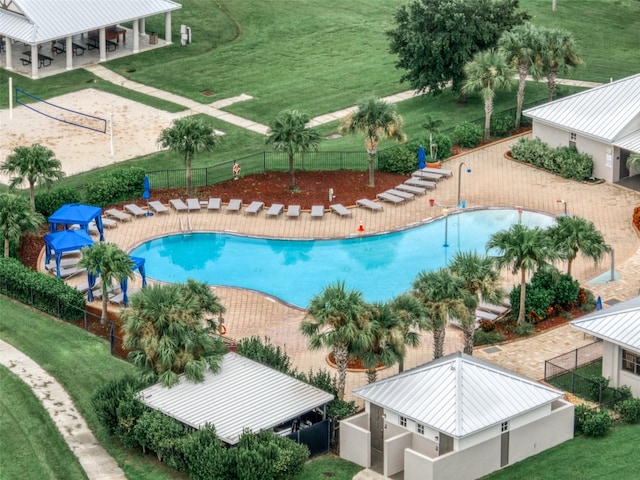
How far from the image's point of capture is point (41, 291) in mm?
61969

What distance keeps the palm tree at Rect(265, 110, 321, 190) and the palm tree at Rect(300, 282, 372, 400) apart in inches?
839

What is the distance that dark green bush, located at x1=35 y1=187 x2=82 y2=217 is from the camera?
70.9 m

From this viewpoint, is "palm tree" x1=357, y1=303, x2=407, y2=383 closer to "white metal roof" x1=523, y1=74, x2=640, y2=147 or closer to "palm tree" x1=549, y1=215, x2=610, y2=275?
"palm tree" x1=549, y1=215, x2=610, y2=275

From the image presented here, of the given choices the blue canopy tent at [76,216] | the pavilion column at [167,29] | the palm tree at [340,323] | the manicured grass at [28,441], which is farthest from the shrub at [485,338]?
the pavilion column at [167,29]

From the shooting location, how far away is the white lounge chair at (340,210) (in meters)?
72.2

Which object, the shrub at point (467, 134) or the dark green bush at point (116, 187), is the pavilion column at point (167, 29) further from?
the shrub at point (467, 134)

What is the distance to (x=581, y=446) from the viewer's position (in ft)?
170

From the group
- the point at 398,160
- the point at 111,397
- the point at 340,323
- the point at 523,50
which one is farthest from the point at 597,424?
the point at 523,50

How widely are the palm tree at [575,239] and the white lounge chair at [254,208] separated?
1663 cm

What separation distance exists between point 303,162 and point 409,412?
30.0 meters

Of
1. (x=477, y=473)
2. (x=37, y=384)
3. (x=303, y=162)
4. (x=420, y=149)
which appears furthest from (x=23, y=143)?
(x=477, y=473)

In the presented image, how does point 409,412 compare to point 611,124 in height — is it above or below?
below

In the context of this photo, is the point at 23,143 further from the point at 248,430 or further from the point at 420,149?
the point at 248,430

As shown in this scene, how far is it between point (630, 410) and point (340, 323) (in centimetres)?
1099
